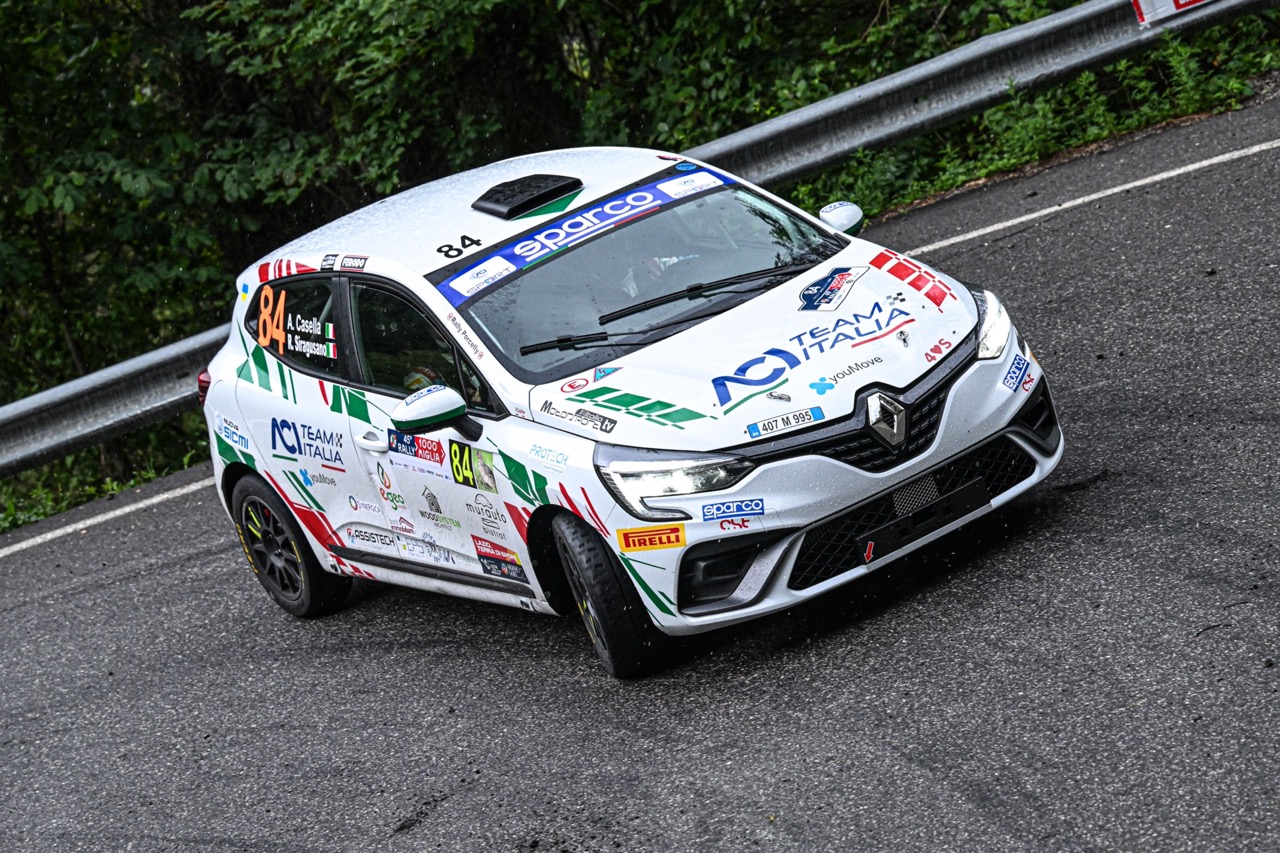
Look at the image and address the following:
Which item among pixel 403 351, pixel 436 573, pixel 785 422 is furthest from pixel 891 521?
pixel 403 351

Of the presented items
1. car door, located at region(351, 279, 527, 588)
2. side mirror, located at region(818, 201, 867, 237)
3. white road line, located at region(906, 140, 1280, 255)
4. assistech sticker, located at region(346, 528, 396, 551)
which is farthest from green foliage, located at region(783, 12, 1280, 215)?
assistech sticker, located at region(346, 528, 396, 551)

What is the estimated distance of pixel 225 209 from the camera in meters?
14.5

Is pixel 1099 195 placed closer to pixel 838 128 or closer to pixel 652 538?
pixel 838 128

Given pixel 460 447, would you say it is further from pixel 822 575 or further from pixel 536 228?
pixel 822 575

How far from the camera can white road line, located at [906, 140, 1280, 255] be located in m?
9.29

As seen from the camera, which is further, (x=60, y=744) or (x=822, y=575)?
(x=60, y=744)

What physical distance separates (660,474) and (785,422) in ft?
1.49

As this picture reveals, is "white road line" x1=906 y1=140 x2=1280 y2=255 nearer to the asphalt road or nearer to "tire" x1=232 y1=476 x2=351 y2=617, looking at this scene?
the asphalt road

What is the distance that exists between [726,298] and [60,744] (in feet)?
11.2

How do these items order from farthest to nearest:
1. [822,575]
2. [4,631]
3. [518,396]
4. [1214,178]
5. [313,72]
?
[313,72]
[1214,178]
[4,631]
[518,396]
[822,575]

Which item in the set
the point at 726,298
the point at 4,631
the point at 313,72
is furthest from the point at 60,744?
the point at 313,72

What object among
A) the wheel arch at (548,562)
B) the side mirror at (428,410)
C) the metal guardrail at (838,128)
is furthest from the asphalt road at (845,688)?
the metal guardrail at (838,128)

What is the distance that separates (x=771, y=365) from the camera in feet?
18.3

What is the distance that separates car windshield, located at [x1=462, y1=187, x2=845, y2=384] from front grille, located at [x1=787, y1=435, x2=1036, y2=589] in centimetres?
106
